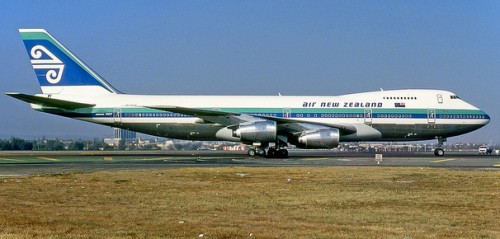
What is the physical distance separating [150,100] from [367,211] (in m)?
32.5

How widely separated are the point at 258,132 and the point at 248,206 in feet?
84.8

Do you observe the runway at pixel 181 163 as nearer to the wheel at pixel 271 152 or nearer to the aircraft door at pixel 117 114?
the wheel at pixel 271 152

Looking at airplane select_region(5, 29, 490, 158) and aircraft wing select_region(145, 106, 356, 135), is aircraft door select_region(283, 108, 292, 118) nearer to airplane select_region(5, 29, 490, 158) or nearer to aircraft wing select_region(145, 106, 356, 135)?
airplane select_region(5, 29, 490, 158)

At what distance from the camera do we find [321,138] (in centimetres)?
3906

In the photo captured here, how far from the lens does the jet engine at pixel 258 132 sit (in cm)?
3931

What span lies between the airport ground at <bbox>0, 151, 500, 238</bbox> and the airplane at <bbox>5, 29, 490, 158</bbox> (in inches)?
796

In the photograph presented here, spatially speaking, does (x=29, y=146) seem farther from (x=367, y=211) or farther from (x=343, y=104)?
(x=367, y=211)

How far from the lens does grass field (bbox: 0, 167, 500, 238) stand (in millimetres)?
9953

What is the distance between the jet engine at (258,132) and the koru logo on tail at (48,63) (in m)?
14.6

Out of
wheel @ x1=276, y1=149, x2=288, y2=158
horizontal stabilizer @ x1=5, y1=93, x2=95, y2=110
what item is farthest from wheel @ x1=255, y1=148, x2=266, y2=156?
horizontal stabilizer @ x1=5, y1=93, x2=95, y2=110

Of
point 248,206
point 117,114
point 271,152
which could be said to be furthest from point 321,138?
point 248,206

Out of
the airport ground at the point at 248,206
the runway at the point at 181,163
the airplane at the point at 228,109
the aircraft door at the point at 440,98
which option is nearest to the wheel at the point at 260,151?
the airplane at the point at 228,109

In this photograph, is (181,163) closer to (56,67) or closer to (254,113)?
(254,113)

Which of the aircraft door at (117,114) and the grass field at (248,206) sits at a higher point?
the aircraft door at (117,114)
